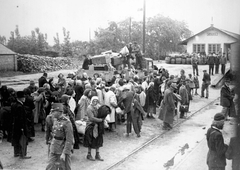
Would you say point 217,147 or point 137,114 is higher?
point 217,147

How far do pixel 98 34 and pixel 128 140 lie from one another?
26.0 meters

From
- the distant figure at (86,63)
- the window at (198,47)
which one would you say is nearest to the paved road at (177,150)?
the distant figure at (86,63)

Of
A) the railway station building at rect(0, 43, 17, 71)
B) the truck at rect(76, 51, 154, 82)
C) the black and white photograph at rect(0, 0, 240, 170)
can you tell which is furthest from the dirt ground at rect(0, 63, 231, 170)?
the railway station building at rect(0, 43, 17, 71)

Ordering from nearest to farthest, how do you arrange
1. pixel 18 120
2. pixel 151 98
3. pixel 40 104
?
pixel 18 120
pixel 40 104
pixel 151 98

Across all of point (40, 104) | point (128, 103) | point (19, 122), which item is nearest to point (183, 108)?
point (128, 103)

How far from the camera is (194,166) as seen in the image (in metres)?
7.59

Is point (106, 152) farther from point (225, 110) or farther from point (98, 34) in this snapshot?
point (98, 34)

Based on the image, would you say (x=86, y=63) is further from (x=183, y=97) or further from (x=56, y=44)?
(x=56, y=44)

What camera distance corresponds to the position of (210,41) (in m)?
35.6

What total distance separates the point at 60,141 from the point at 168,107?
5482 millimetres

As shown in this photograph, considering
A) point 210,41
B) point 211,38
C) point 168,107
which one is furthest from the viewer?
point 210,41

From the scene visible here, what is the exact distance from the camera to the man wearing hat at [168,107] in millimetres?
10797

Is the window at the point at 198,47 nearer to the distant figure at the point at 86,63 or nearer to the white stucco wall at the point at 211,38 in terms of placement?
A: the white stucco wall at the point at 211,38

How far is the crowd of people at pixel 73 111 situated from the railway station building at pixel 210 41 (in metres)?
21.5
